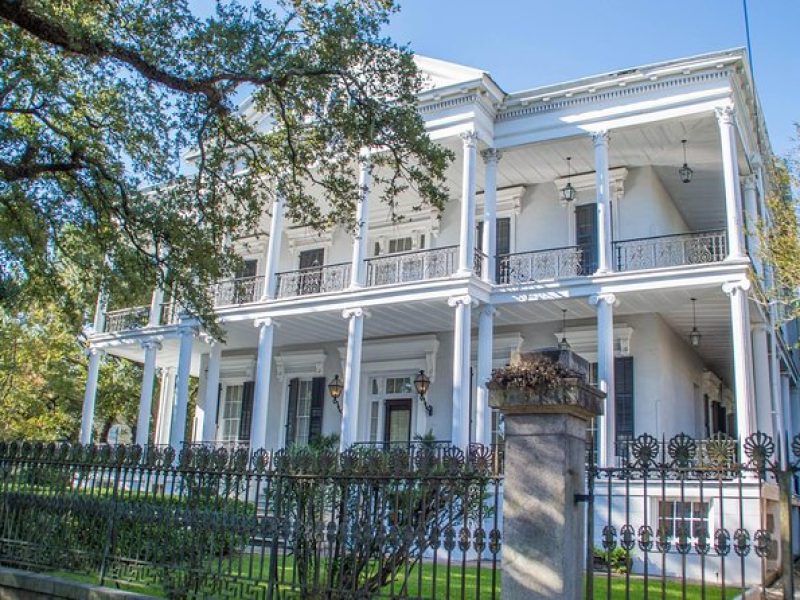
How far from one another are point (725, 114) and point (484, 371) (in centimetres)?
693

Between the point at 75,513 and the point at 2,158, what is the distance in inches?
268

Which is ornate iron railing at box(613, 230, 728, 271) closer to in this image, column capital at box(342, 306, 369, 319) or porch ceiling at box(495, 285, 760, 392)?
porch ceiling at box(495, 285, 760, 392)

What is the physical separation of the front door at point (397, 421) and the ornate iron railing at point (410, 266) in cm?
349

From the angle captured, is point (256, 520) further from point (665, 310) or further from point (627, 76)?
point (627, 76)

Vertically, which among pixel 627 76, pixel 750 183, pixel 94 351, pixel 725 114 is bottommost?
pixel 94 351

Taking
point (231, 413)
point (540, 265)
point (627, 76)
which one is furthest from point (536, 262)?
point (231, 413)

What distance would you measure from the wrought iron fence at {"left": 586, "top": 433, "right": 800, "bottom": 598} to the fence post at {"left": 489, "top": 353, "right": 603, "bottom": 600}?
0.13m

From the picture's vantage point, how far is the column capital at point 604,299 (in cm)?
1487

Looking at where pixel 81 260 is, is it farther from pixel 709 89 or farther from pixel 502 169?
pixel 709 89

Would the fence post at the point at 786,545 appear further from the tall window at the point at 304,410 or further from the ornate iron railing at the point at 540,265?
the tall window at the point at 304,410

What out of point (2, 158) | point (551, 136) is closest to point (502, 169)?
point (551, 136)

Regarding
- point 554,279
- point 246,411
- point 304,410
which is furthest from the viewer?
point 246,411

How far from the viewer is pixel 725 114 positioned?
46.9 feet

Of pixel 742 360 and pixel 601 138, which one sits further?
pixel 601 138
